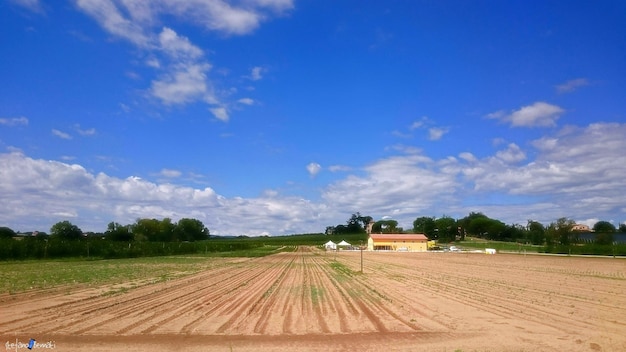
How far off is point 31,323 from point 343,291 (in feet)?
46.8

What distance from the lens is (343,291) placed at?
82.0 feet

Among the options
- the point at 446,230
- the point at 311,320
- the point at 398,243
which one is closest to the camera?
the point at 311,320

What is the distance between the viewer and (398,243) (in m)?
123

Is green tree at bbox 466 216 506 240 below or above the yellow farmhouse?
above

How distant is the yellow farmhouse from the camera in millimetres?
122500

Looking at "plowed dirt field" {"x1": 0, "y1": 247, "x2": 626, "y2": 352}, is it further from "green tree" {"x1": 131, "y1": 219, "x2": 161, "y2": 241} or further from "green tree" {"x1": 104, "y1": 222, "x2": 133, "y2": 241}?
"green tree" {"x1": 131, "y1": 219, "x2": 161, "y2": 241}

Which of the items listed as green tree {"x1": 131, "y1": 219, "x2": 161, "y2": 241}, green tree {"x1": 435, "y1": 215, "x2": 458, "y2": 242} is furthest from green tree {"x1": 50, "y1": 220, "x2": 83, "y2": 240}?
green tree {"x1": 435, "y1": 215, "x2": 458, "y2": 242}

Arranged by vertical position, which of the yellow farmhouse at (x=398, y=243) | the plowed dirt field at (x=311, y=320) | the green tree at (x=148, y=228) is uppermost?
the green tree at (x=148, y=228)

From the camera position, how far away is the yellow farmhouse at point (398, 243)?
122 m

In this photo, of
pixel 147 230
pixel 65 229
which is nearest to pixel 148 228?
pixel 147 230

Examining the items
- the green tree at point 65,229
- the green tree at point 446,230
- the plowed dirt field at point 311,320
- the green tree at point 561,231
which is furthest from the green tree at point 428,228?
the plowed dirt field at point 311,320

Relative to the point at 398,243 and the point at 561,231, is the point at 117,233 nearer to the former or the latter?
the point at 398,243

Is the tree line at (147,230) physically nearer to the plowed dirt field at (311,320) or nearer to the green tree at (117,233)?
the green tree at (117,233)

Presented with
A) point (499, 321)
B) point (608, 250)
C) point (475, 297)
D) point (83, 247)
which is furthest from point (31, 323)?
point (608, 250)
